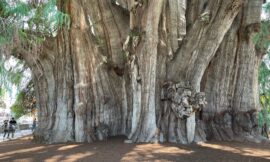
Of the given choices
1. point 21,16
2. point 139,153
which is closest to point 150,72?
point 139,153

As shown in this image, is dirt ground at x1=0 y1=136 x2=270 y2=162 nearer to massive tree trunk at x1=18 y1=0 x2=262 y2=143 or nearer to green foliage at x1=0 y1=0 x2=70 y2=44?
massive tree trunk at x1=18 y1=0 x2=262 y2=143

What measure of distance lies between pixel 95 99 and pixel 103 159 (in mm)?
3160

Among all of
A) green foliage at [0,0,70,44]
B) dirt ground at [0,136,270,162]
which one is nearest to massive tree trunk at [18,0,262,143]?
dirt ground at [0,136,270,162]

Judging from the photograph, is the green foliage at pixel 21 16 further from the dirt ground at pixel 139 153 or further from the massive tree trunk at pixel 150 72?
the dirt ground at pixel 139 153

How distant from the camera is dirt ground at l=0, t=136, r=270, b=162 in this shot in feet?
23.0

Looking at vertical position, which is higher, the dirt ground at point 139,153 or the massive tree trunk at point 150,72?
the massive tree trunk at point 150,72

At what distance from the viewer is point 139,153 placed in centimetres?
743

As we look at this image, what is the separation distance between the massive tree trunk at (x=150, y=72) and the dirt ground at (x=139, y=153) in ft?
2.25

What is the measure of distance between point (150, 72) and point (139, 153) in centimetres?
232

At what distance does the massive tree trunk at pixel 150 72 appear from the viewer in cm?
913

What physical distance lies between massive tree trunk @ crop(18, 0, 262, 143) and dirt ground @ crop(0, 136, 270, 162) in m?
0.68

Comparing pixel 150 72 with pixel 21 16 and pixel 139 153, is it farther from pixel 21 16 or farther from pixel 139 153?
pixel 21 16

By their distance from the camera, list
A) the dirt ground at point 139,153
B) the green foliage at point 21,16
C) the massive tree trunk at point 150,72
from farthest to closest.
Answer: the massive tree trunk at point 150,72
the dirt ground at point 139,153
the green foliage at point 21,16

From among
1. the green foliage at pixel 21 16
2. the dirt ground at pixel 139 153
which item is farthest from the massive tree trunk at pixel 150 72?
the green foliage at pixel 21 16
